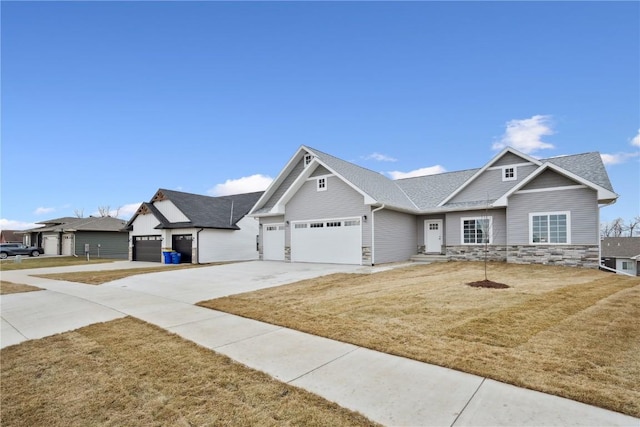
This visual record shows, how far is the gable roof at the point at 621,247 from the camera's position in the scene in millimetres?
35531

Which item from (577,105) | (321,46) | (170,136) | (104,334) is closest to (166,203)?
(170,136)

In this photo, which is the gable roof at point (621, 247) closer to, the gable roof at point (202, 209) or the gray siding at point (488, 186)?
the gray siding at point (488, 186)

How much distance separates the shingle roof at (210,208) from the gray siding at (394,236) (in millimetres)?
12443

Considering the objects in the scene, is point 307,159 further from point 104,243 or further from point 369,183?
point 104,243

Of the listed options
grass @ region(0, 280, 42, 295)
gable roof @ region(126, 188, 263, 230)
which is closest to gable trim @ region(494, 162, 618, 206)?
gable roof @ region(126, 188, 263, 230)

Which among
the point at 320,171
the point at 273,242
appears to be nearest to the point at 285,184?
the point at 320,171

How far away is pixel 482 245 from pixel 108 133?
2381 cm

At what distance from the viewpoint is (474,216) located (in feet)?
→ 58.2

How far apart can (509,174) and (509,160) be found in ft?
2.50

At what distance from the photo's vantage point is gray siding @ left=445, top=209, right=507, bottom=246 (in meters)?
17.0

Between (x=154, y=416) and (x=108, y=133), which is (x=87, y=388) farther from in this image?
(x=108, y=133)

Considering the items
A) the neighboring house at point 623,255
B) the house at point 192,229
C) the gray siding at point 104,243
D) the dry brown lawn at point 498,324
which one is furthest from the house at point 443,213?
the neighboring house at point 623,255

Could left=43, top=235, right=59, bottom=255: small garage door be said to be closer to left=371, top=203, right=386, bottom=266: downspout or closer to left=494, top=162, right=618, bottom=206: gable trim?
left=371, top=203, right=386, bottom=266: downspout

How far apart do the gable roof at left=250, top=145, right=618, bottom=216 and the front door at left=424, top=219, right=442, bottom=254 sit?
1.18 meters
